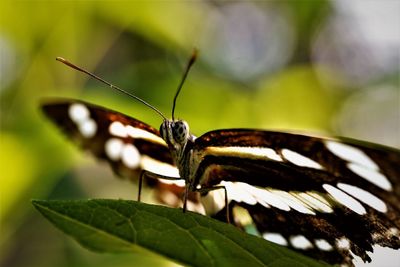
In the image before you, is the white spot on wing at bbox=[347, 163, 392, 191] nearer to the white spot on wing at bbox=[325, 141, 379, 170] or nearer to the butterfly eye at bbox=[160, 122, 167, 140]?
the white spot on wing at bbox=[325, 141, 379, 170]

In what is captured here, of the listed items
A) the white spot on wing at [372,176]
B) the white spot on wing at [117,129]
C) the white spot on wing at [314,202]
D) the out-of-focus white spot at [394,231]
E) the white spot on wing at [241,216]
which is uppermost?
the white spot on wing at [117,129]

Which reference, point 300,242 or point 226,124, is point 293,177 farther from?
point 226,124

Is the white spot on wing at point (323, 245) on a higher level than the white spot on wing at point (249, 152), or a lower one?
lower

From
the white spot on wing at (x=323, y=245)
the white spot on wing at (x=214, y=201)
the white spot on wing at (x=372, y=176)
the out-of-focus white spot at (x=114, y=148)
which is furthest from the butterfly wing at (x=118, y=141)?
the white spot on wing at (x=372, y=176)

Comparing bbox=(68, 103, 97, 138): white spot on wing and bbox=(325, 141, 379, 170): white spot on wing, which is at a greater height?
bbox=(68, 103, 97, 138): white spot on wing

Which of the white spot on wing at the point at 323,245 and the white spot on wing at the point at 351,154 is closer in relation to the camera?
the white spot on wing at the point at 351,154

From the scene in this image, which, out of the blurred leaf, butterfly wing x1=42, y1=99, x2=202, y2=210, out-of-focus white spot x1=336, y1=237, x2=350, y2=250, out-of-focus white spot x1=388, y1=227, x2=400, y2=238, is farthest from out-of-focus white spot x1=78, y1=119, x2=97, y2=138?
out-of-focus white spot x1=388, y1=227, x2=400, y2=238

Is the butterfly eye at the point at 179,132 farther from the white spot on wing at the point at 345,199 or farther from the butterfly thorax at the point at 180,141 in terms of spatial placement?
the white spot on wing at the point at 345,199

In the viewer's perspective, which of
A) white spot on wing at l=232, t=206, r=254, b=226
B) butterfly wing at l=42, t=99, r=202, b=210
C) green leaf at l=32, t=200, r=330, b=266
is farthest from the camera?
butterfly wing at l=42, t=99, r=202, b=210
